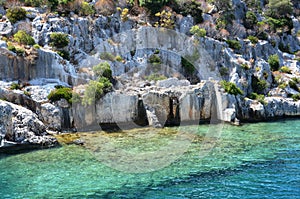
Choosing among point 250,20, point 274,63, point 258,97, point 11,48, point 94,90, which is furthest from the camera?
point 250,20

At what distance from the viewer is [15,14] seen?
4525cm

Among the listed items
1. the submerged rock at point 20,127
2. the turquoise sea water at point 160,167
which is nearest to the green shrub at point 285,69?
the turquoise sea water at point 160,167

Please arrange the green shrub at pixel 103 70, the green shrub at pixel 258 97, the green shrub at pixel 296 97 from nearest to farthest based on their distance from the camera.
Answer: the green shrub at pixel 103 70
the green shrub at pixel 258 97
the green shrub at pixel 296 97

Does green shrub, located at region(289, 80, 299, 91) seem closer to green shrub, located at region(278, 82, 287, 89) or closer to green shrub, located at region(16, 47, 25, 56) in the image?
green shrub, located at region(278, 82, 287, 89)

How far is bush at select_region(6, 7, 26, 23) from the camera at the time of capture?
4499cm

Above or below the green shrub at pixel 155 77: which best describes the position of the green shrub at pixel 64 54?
above

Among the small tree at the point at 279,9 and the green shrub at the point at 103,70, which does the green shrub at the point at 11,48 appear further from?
the small tree at the point at 279,9

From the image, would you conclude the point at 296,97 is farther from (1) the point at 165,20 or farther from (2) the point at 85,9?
(2) the point at 85,9

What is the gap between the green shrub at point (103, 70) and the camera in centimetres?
Result: 4222

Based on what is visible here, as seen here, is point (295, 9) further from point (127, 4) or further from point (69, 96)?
point (69, 96)

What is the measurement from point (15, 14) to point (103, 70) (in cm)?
1413

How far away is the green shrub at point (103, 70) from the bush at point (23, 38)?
821cm

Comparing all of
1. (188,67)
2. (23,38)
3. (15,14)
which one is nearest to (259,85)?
(188,67)

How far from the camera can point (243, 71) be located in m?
53.4
